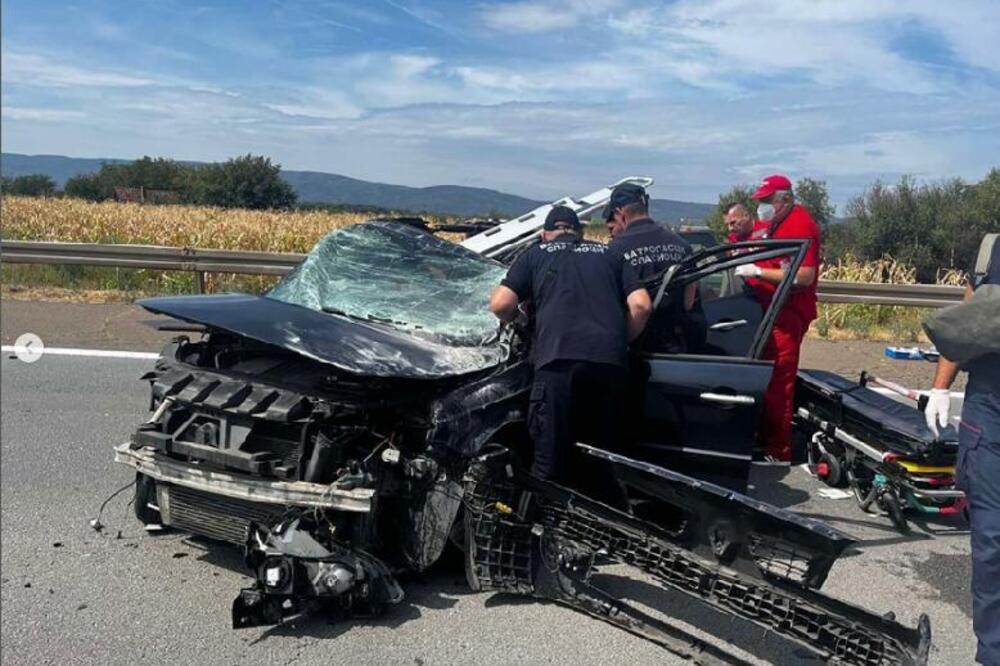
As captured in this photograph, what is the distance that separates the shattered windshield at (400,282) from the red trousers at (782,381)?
1.94 metres

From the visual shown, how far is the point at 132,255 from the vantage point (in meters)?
10.5

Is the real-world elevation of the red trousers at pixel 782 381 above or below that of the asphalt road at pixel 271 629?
above

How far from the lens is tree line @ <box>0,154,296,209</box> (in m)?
11.7

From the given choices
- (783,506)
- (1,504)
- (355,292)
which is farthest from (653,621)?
(1,504)

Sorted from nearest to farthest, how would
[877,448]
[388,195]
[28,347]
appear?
[877,448] → [28,347] → [388,195]

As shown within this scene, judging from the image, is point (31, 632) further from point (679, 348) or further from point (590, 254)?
point (679, 348)

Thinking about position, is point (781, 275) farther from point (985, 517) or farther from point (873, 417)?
point (985, 517)

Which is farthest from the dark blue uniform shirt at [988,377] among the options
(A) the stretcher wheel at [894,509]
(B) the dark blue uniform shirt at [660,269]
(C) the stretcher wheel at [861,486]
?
(C) the stretcher wheel at [861,486]

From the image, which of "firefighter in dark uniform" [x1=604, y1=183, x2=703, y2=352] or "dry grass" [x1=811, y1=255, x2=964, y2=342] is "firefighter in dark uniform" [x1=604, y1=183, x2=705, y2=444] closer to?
"firefighter in dark uniform" [x1=604, y1=183, x2=703, y2=352]

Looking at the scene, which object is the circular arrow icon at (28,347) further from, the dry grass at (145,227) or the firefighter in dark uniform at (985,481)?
the firefighter in dark uniform at (985,481)

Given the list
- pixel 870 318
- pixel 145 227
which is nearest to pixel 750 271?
pixel 870 318

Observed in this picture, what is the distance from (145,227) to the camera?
51.0 feet

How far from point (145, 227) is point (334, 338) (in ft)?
44.5

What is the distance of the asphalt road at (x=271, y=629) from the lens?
10.2 ft
